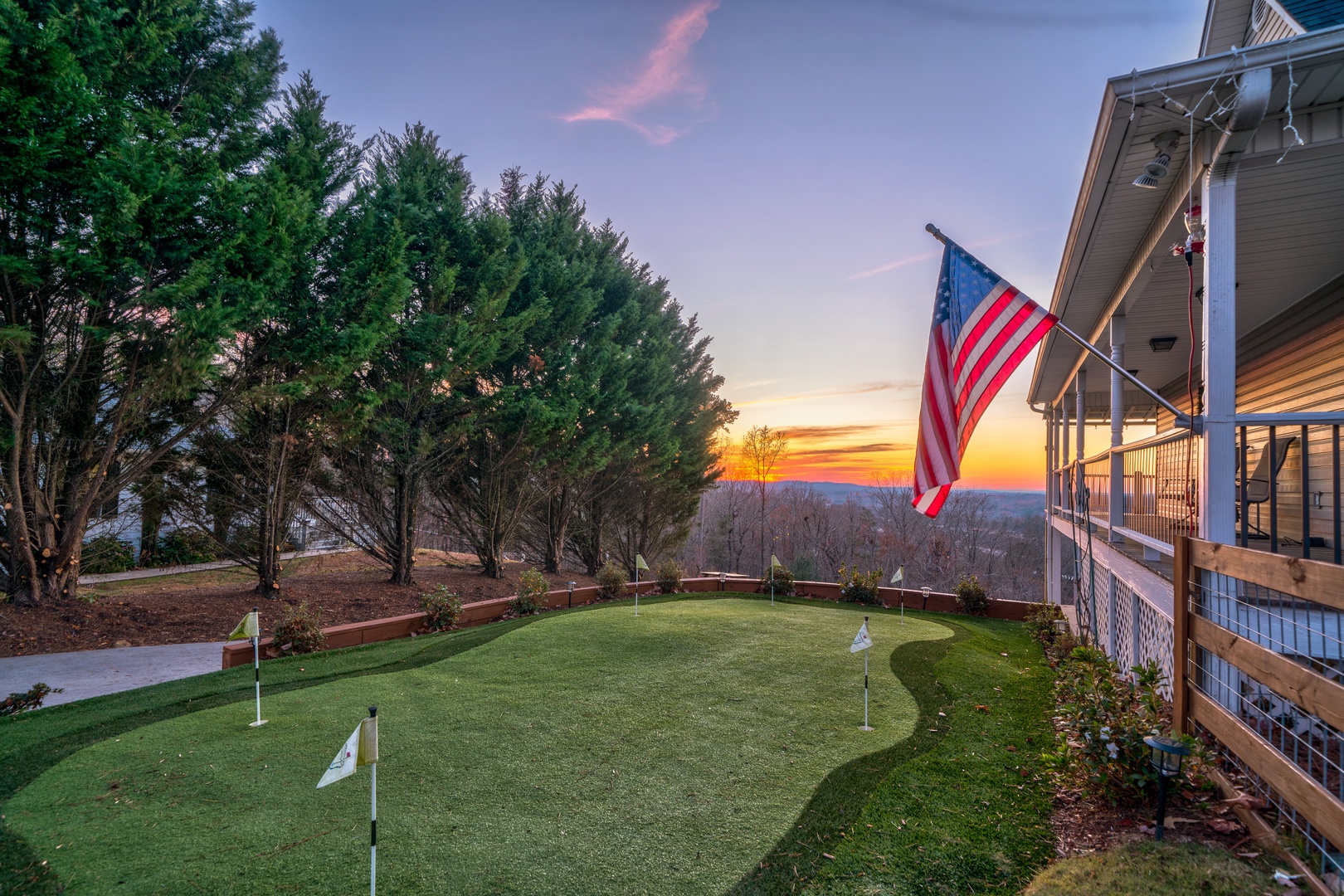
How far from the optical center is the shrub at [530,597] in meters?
10.8

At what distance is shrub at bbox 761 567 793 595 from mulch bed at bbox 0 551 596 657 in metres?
4.26

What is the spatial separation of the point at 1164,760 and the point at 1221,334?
295 centimetres

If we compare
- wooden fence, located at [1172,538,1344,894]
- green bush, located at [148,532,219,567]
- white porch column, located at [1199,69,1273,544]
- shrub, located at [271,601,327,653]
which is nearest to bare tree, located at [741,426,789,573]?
green bush, located at [148,532,219,567]

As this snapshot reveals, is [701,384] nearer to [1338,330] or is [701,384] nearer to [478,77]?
[478,77]

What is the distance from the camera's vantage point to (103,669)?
6.66m

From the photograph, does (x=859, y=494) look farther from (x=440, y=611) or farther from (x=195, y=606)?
(x=195, y=606)

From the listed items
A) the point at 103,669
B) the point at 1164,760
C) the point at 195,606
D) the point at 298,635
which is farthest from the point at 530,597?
the point at 1164,760

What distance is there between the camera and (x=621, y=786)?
4078 mm

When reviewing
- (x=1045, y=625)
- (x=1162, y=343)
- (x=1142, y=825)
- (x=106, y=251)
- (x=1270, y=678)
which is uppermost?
(x=106, y=251)

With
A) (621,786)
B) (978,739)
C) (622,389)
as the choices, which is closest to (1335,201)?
(978,739)

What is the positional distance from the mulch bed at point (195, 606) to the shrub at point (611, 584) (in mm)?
1278

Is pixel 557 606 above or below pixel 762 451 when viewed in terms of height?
below

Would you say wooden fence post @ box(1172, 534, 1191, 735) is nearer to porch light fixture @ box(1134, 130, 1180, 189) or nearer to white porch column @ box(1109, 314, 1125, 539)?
porch light fixture @ box(1134, 130, 1180, 189)

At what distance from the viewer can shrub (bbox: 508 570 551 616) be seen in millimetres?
10828
